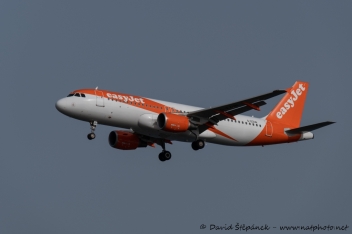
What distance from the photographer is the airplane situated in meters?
52.1

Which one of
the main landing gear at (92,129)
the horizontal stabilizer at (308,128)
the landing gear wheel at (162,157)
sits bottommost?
the landing gear wheel at (162,157)

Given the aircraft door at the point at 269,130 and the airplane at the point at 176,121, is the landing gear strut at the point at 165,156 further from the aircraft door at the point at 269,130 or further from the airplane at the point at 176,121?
the aircraft door at the point at 269,130

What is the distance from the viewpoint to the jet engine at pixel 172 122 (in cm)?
5206

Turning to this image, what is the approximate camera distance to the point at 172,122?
52250mm

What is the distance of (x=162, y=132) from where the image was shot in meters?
53.6

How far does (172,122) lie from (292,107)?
14292 millimetres

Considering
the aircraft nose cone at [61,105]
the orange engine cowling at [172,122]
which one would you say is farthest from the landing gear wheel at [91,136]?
the orange engine cowling at [172,122]

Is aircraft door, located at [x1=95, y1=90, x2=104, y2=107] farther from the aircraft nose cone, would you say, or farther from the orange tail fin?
the orange tail fin

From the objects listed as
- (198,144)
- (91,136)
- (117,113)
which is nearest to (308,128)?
(198,144)

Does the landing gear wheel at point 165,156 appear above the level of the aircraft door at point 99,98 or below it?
below

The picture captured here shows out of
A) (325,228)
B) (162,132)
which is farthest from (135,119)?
(325,228)

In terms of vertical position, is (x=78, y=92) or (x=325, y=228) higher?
(x=78, y=92)

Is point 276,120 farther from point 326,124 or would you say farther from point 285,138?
point 326,124

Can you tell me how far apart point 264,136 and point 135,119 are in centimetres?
1161
